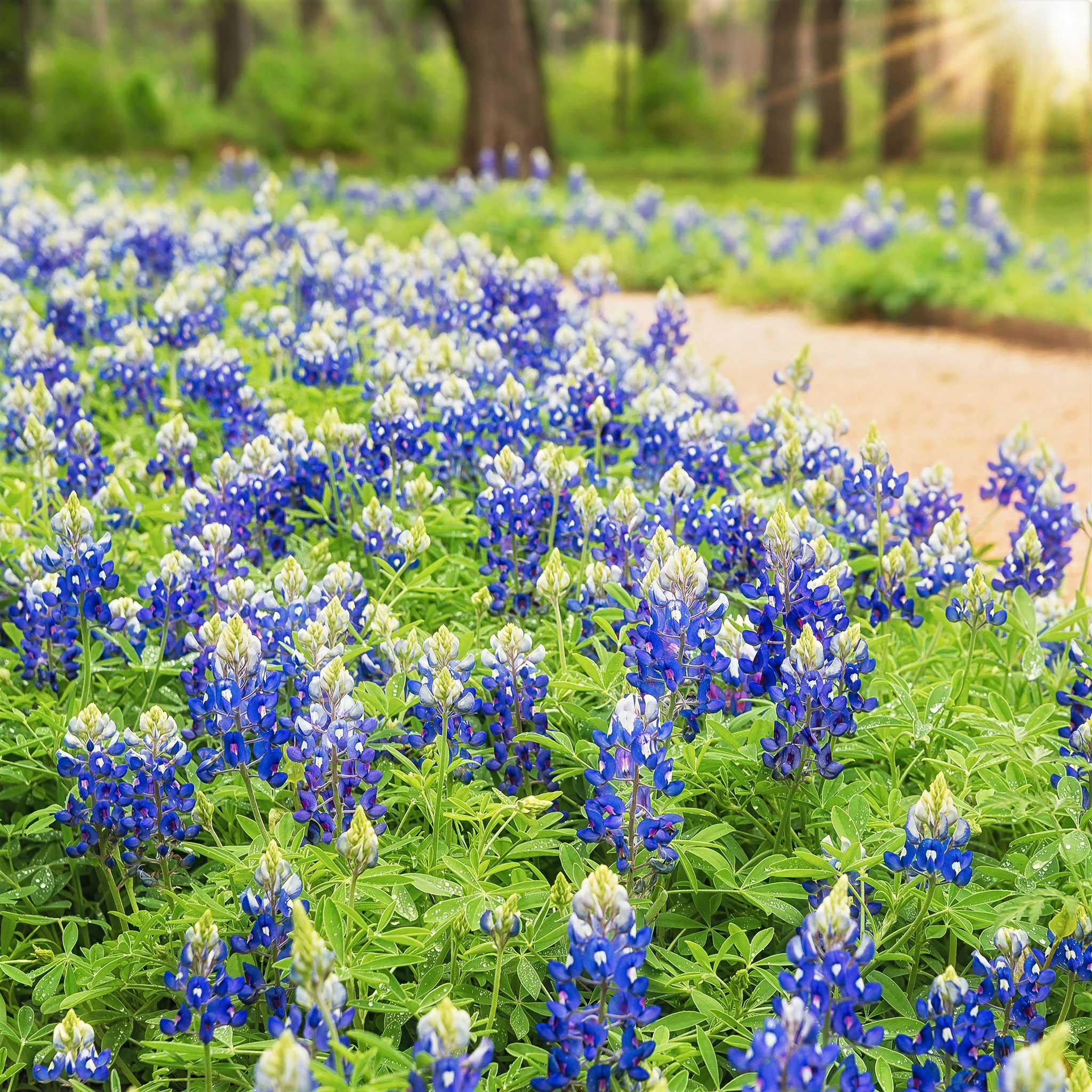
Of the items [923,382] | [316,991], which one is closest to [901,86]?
[923,382]

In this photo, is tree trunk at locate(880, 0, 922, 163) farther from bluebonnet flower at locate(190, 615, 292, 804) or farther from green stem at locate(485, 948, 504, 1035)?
green stem at locate(485, 948, 504, 1035)

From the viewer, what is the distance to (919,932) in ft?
7.96

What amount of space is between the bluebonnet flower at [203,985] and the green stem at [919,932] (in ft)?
4.04

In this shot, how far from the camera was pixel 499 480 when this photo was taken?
3383 mm

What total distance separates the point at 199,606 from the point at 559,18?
67018 mm

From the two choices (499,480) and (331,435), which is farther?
(331,435)

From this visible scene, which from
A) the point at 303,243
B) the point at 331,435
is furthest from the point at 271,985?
the point at 303,243

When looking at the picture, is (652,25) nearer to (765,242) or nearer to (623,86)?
(623,86)

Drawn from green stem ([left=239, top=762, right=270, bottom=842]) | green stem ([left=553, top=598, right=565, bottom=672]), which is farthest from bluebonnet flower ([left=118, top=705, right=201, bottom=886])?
green stem ([left=553, top=598, right=565, bottom=672])

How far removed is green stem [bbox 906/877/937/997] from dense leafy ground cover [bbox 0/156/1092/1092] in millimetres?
14

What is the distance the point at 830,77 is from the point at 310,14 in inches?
734

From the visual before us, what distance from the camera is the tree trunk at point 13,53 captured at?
30531mm

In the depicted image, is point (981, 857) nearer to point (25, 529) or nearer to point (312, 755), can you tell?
point (312, 755)

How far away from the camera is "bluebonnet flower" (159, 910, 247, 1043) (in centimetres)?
214
